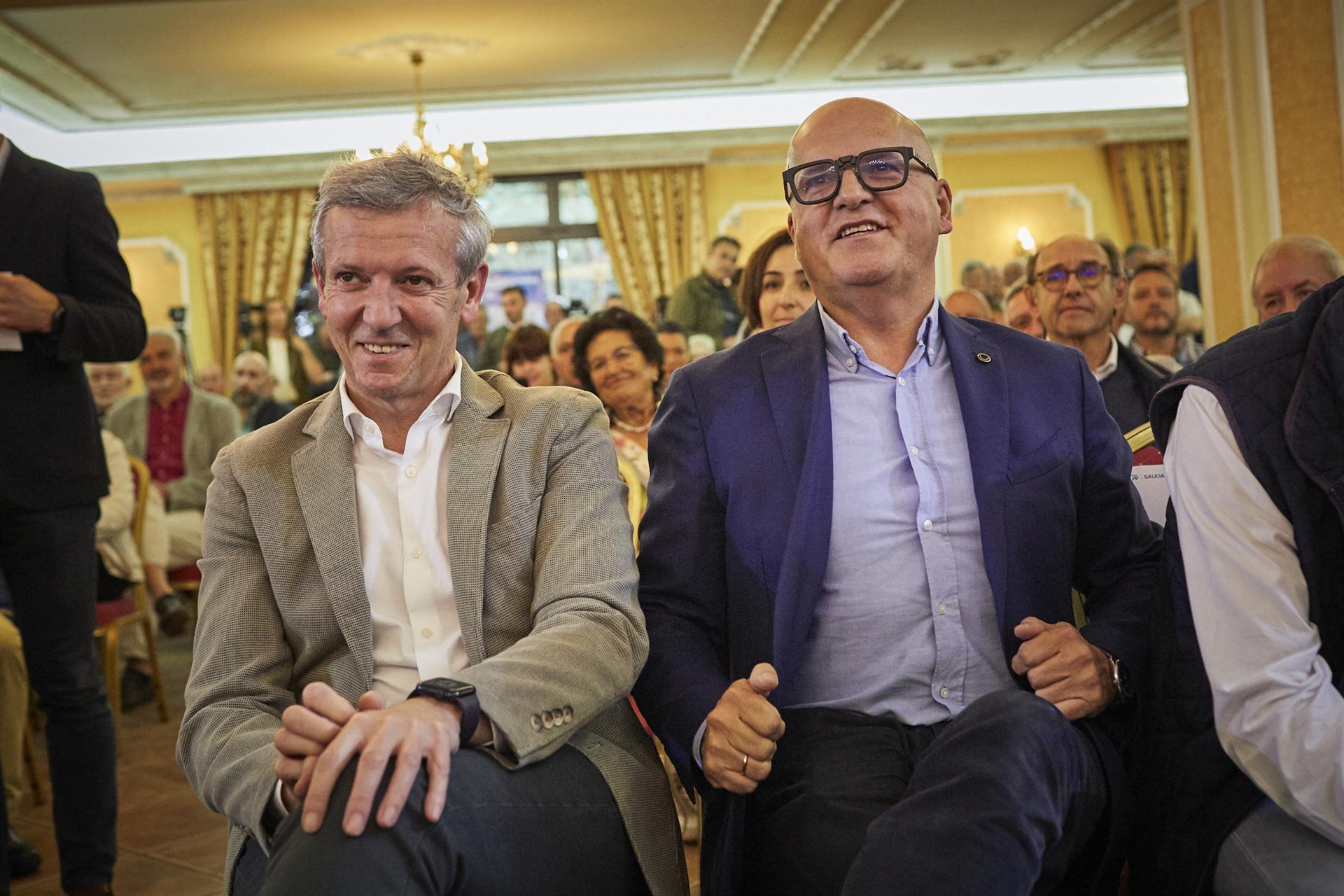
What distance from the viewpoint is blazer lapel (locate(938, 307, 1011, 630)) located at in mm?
1600

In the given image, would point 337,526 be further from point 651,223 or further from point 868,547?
point 651,223

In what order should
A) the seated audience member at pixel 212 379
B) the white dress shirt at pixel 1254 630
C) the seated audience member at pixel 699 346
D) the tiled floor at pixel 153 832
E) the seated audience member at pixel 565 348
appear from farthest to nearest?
the seated audience member at pixel 212 379 → the seated audience member at pixel 699 346 → the seated audience member at pixel 565 348 → the tiled floor at pixel 153 832 → the white dress shirt at pixel 1254 630

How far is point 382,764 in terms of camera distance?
114cm

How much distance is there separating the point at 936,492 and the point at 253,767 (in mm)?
917

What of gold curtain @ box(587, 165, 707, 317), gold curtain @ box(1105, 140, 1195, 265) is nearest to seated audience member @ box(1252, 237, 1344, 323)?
gold curtain @ box(587, 165, 707, 317)

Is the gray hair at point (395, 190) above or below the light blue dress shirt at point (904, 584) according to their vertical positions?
above

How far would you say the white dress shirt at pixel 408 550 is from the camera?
154 centimetres

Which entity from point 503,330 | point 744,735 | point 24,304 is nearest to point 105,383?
point 503,330

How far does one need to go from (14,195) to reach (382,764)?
1671 mm

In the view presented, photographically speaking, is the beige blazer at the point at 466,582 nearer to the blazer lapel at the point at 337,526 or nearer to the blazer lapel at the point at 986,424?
the blazer lapel at the point at 337,526

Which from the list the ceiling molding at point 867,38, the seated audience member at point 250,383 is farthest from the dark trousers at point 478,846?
the ceiling molding at point 867,38

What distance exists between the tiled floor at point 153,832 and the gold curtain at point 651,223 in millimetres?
8176

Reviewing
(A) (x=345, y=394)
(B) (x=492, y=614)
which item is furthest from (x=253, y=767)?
(A) (x=345, y=394)

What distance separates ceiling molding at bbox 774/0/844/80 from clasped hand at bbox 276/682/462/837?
755 cm
